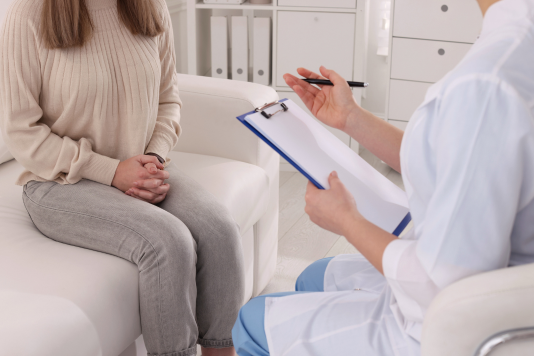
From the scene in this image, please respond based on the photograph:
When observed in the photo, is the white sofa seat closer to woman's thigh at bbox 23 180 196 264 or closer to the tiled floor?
woman's thigh at bbox 23 180 196 264

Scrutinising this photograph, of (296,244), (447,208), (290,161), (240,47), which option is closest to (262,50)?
(240,47)

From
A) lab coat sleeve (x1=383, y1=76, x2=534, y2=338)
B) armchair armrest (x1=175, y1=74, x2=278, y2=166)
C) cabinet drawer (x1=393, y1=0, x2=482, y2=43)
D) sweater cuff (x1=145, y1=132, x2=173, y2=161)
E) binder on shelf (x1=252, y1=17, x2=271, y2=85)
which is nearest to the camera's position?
lab coat sleeve (x1=383, y1=76, x2=534, y2=338)

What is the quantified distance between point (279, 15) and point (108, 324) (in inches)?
74.1

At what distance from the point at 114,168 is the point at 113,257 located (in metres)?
0.21

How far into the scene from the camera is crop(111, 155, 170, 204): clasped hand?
1147 mm

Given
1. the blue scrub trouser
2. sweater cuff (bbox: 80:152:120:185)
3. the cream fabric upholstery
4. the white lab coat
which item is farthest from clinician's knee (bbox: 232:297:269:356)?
the cream fabric upholstery

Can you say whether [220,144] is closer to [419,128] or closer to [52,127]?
[52,127]

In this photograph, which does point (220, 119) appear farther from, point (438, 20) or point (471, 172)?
point (438, 20)

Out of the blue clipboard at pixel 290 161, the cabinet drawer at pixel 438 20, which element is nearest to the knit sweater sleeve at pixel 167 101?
the blue clipboard at pixel 290 161

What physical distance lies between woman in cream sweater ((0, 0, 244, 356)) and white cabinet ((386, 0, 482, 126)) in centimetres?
144

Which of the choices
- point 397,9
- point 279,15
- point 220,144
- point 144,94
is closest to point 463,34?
point 397,9

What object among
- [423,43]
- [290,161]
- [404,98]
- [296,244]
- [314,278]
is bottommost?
[296,244]

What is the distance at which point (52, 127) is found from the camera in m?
1.17

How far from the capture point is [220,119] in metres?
1.54
